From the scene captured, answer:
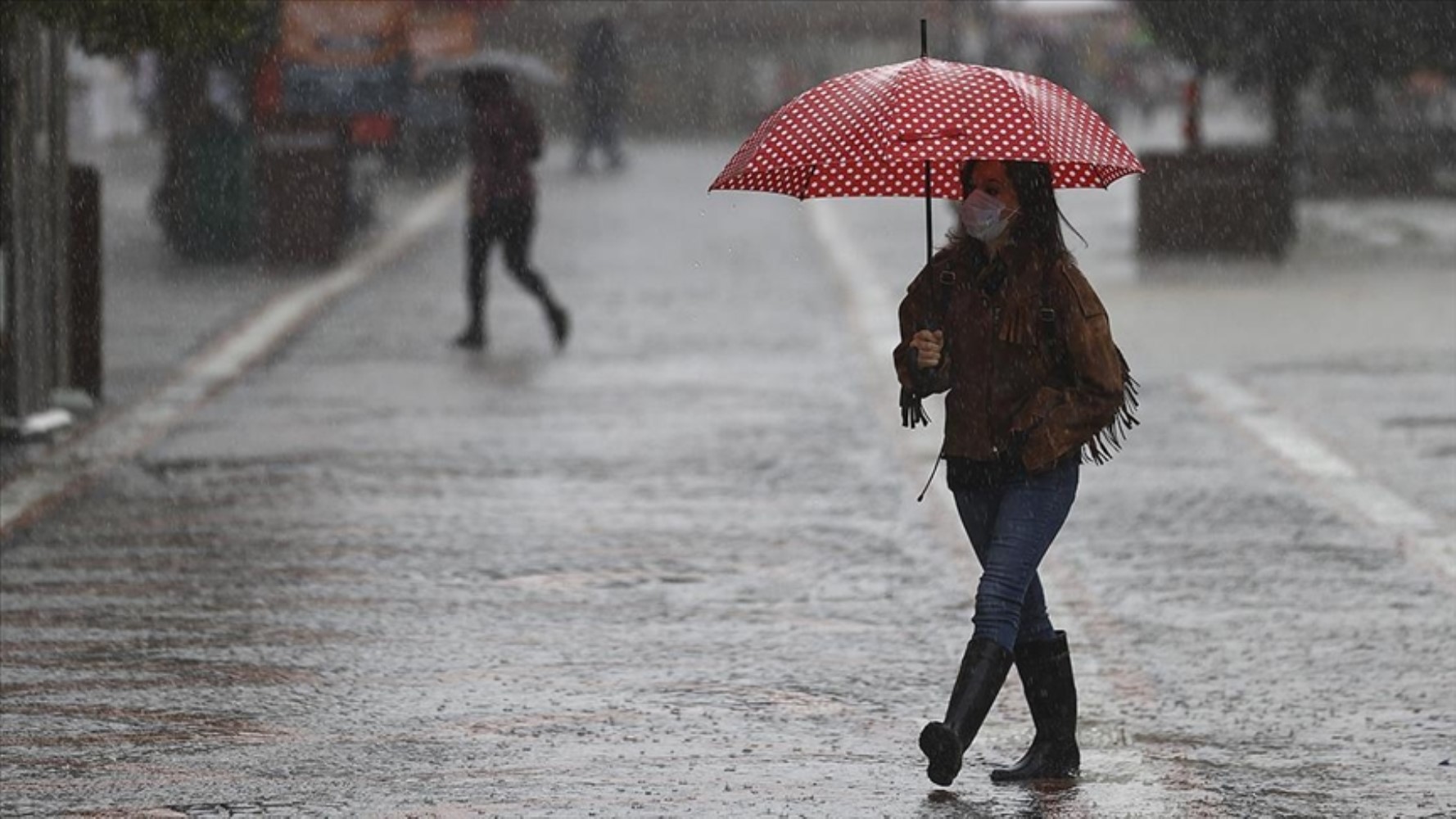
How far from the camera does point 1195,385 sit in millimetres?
15891

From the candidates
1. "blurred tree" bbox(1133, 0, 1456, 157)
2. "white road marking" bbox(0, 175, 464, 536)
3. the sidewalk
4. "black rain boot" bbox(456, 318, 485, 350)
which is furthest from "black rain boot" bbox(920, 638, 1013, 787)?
"blurred tree" bbox(1133, 0, 1456, 157)

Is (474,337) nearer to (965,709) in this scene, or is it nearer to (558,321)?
(558,321)

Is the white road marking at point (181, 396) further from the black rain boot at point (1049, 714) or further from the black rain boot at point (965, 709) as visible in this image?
the black rain boot at point (965, 709)

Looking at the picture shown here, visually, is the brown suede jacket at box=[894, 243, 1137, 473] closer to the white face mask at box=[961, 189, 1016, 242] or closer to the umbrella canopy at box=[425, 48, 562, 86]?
the white face mask at box=[961, 189, 1016, 242]

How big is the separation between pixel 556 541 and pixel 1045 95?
456 centimetres

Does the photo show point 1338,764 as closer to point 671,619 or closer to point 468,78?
point 671,619

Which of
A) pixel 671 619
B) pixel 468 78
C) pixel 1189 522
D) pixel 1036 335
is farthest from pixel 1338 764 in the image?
pixel 468 78

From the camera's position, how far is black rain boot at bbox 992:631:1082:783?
745 cm

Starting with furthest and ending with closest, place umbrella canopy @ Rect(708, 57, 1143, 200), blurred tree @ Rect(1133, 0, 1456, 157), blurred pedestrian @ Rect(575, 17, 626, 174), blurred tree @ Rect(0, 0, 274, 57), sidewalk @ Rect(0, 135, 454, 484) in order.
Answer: blurred pedestrian @ Rect(575, 17, 626, 174), blurred tree @ Rect(1133, 0, 1456, 157), sidewalk @ Rect(0, 135, 454, 484), blurred tree @ Rect(0, 0, 274, 57), umbrella canopy @ Rect(708, 57, 1143, 200)

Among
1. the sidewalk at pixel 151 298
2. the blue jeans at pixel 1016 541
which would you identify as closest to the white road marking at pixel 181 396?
the sidewalk at pixel 151 298

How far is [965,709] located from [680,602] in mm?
3029

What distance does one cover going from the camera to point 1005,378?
718 cm

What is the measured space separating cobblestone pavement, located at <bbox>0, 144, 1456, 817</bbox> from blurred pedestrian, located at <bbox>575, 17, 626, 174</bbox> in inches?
669

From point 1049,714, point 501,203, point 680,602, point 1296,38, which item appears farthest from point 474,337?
point 1049,714
